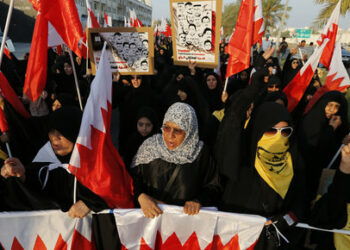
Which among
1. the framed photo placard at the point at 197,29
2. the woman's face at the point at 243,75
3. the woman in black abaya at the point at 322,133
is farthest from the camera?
the woman's face at the point at 243,75

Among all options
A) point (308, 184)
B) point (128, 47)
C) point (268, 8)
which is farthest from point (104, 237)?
point (268, 8)

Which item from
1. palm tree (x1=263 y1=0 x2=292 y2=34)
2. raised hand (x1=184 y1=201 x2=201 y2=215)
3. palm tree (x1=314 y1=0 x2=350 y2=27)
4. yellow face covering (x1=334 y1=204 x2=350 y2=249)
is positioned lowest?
yellow face covering (x1=334 y1=204 x2=350 y2=249)

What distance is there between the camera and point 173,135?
5.89ft

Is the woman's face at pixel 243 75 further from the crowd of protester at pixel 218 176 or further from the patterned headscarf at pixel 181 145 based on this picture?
the patterned headscarf at pixel 181 145

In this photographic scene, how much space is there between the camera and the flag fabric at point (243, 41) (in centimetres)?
335

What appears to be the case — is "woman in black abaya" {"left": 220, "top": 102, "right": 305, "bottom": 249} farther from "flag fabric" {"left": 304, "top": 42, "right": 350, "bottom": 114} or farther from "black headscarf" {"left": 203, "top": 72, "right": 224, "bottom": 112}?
"black headscarf" {"left": 203, "top": 72, "right": 224, "bottom": 112}

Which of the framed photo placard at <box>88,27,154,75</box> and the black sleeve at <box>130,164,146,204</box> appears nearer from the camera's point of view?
the black sleeve at <box>130,164,146,204</box>

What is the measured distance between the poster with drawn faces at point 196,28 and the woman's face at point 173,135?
1939mm

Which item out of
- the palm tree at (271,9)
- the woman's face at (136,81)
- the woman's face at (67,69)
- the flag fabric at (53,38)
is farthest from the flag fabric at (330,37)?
the palm tree at (271,9)

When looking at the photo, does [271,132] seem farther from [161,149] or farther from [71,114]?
[71,114]

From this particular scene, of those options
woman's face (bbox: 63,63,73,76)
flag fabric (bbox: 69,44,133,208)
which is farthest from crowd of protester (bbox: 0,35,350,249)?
woman's face (bbox: 63,63,73,76)

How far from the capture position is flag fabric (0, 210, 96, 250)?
1.67 meters

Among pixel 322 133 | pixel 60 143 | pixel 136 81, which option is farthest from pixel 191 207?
pixel 136 81

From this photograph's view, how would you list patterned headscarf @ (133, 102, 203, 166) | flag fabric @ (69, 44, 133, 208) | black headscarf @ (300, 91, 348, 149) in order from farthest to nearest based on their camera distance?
black headscarf @ (300, 91, 348, 149) → patterned headscarf @ (133, 102, 203, 166) → flag fabric @ (69, 44, 133, 208)
